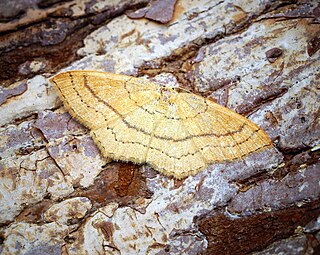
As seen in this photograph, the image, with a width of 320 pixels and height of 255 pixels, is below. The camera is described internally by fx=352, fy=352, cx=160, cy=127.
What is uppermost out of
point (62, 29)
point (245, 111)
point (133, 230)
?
point (62, 29)

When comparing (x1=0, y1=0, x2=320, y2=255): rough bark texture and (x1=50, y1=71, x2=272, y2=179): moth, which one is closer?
(x1=0, y1=0, x2=320, y2=255): rough bark texture

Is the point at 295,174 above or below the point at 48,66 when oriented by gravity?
below

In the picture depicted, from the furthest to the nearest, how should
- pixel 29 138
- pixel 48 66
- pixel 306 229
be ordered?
pixel 48 66 < pixel 29 138 < pixel 306 229

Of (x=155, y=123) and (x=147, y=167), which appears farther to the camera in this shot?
(x=155, y=123)

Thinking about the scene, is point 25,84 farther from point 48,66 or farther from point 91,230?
point 91,230

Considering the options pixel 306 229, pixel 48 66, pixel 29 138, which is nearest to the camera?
pixel 306 229

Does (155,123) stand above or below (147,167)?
above

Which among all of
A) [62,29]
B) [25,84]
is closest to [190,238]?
[25,84]

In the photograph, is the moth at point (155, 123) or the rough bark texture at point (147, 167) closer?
the rough bark texture at point (147, 167)
